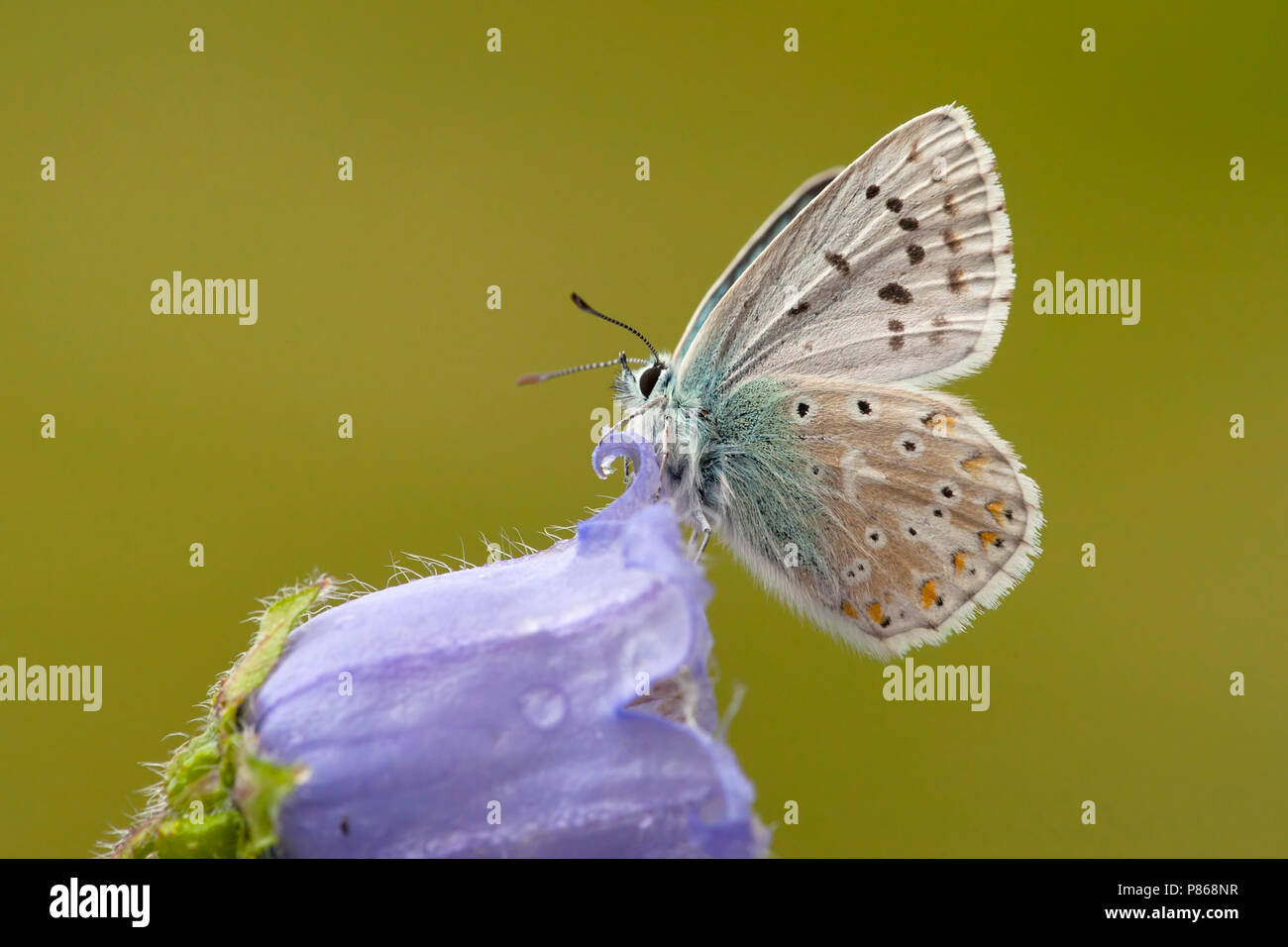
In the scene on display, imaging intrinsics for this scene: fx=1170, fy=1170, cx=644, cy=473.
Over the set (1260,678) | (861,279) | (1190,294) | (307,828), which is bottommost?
(1260,678)

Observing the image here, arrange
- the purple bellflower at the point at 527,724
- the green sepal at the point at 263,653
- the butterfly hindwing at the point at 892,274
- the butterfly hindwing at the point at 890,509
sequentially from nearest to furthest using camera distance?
the purple bellflower at the point at 527,724 < the green sepal at the point at 263,653 < the butterfly hindwing at the point at 892,274 < the butterfly hindwing at the point at 890,509

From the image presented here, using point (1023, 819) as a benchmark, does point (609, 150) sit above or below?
above

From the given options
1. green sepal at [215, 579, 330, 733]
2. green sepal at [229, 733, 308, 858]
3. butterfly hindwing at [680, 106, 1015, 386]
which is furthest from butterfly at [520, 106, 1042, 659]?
green sepal at [229, 733, 308, 858]

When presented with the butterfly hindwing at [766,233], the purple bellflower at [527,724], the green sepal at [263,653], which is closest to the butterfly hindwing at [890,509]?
the butterfly hindwing at [766,233]

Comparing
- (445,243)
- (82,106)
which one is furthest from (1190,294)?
(82,106)

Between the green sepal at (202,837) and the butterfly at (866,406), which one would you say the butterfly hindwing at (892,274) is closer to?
the butterfly at (866,406)

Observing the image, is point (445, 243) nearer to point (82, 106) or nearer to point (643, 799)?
point (82, 106)

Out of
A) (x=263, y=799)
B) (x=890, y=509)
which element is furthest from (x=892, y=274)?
(x=263, y=799)
